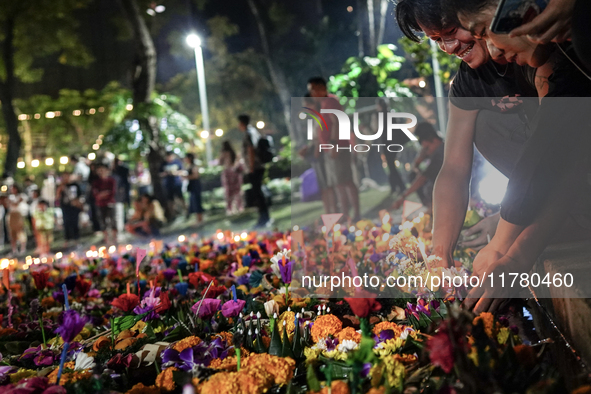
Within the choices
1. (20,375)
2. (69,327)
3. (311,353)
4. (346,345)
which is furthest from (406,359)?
(20,375)

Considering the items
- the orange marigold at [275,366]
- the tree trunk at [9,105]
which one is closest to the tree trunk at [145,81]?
the tree trunk at [9,105]

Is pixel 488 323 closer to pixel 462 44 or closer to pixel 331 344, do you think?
pixel 331 344

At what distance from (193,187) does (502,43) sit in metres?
8.11

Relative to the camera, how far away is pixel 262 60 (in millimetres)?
15484

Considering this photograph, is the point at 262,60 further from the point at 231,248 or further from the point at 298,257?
the point at 298,257

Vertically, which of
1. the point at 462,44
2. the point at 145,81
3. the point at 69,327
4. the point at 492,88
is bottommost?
the point at 69,327

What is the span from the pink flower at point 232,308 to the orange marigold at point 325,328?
281 mm

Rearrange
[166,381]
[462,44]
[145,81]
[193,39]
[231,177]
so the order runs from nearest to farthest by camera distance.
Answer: [166,381], [462,44], [231,177], [145,81], [193,39]

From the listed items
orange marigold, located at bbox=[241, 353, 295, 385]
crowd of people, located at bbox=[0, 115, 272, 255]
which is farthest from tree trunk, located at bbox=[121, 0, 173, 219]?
orange marigold, located at bbox=[241, 353, 295, 385]

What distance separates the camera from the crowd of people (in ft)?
28.4

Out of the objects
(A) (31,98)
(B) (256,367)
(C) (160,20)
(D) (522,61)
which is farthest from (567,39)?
(A) (31,98)

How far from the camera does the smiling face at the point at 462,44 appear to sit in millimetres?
1641

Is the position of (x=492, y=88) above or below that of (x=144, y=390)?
above

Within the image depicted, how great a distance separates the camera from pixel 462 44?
1674mm
